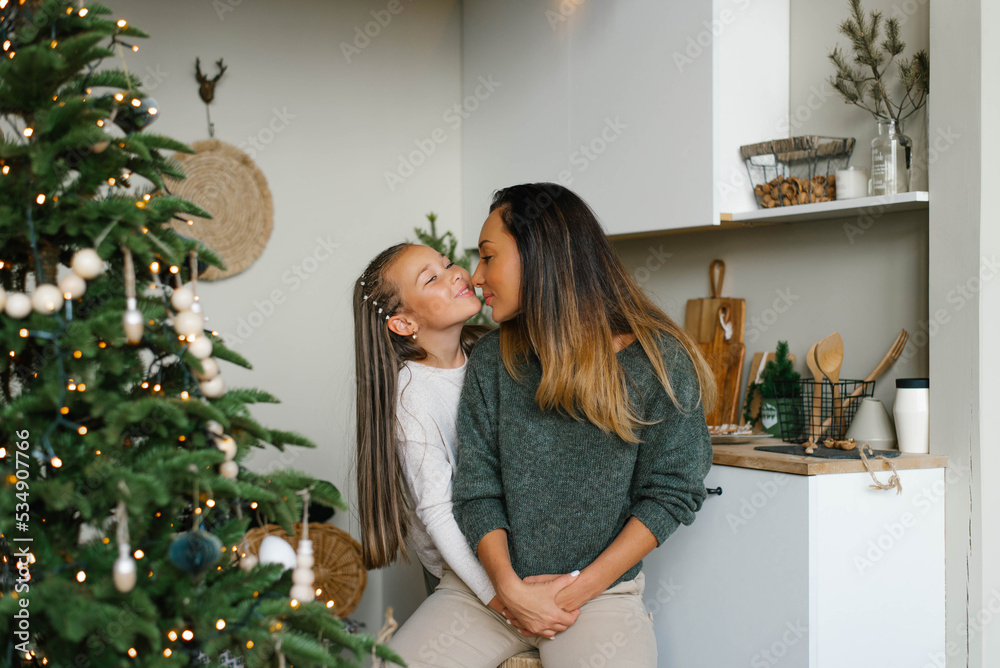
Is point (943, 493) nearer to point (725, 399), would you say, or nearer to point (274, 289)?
point (725, 399)

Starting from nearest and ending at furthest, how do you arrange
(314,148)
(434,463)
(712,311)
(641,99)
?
1. (434,463)
2. (641,99)
3. (712,311)
4. (314,148)

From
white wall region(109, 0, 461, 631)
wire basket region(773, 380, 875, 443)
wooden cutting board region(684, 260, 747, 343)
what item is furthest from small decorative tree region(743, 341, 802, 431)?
white wall region(109, 0, 461, 631)

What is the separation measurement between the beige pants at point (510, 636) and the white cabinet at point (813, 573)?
340 millimetres

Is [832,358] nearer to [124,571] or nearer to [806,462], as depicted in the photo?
[806,462]

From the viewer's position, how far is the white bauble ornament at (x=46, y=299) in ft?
3.11

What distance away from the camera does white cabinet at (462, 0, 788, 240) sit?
7.25ft

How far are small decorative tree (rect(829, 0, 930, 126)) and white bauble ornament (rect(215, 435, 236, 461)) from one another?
66.1 inches

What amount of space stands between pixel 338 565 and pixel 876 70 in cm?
204

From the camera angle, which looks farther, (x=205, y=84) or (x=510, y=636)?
(x=205, y=84)

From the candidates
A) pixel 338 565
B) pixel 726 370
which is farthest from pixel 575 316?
pixel 338 565

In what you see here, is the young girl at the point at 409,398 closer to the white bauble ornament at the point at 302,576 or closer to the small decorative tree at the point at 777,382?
the white bauble ornament at the point at 302,576

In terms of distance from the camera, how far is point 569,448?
1.56m

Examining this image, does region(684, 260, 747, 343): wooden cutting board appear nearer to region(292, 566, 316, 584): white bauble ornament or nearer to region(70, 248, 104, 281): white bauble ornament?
region(292, 566, 316, 584): white bauble ornament

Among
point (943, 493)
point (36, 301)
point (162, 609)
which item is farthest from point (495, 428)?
point (943, 493)
